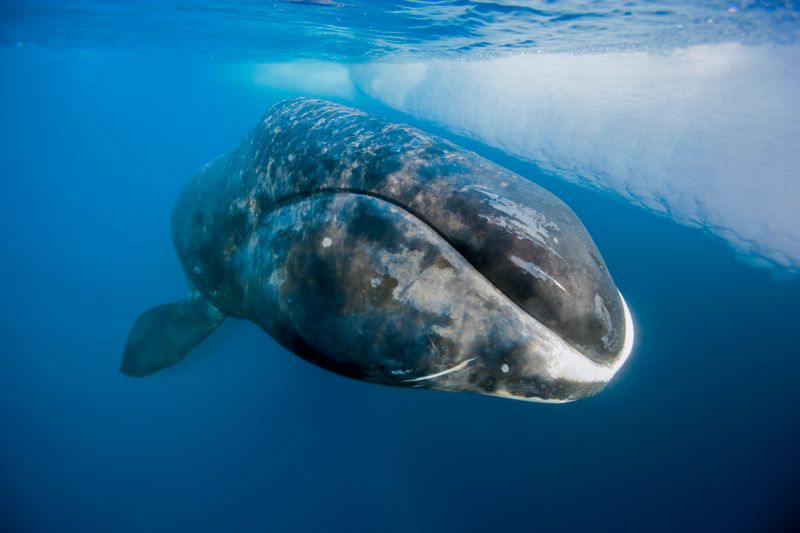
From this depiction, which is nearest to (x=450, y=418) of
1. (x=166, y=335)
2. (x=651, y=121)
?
(x=166, y=335)

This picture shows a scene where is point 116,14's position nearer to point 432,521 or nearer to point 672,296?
point 432,521

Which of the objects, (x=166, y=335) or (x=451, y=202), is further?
(x=166, y=335)

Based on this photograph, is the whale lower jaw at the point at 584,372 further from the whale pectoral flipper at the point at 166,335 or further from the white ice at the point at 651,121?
the white ice at the point at 651,121

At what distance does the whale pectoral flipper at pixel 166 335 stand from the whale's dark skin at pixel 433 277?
14.6 ft

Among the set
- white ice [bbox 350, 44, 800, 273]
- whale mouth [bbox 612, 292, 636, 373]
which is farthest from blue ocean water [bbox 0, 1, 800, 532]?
whale mouth [bbox 612, 292, 636, 373]

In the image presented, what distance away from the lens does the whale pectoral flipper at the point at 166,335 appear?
23.1 ft

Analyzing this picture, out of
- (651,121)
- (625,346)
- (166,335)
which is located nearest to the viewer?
(625,346)

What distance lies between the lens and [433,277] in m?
2.32

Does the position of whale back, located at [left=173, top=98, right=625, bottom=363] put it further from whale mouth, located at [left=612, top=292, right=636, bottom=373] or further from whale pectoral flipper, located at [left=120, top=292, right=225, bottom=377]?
whale pectoral flipper, located at [left=120, top=292, right=225, bottom=377]

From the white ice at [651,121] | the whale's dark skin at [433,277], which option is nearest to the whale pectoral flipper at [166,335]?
the whale's dark skin at [433,277]

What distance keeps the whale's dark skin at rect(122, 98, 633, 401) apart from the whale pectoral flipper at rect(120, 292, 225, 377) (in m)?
4.46

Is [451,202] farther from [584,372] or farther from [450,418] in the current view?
[450,418]

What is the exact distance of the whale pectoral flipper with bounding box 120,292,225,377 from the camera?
23.1 ft

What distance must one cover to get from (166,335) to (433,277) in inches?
298
